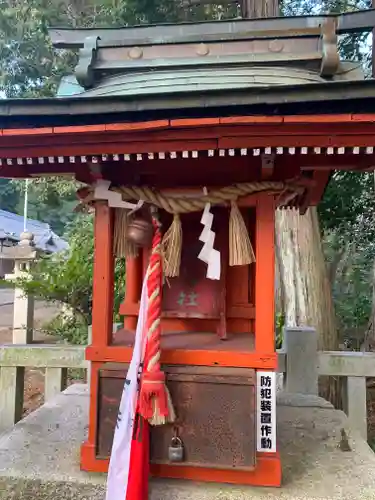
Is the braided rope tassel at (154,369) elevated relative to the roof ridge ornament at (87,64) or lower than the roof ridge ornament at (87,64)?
lower

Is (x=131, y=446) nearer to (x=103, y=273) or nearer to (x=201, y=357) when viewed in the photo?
(x=201, y=357)

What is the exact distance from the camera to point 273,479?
3.06 metres

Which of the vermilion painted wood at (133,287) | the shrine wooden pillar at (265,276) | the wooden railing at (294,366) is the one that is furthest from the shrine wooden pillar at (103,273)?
the wooden railing at (294,366)

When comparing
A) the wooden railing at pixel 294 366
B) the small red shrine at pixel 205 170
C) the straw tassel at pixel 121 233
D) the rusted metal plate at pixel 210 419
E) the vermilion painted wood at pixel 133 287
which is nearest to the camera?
the small red shrine at pixel 205 170

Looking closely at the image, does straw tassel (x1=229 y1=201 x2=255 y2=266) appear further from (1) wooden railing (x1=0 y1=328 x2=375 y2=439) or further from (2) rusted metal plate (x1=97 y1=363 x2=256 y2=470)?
(1) wooden railing (x1=0 y1=328 x2=375 y2=439)

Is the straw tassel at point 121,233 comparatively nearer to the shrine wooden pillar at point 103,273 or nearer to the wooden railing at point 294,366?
the shrine wooden pillar at point 103,273

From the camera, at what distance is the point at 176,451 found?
3029 mm

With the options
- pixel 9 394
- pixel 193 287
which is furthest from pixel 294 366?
pixel 9 394

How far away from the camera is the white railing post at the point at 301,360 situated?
4.80 m

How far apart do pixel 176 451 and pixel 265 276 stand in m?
1.43

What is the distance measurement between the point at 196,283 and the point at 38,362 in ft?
7.83

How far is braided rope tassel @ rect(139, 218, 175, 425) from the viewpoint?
9.59 ft

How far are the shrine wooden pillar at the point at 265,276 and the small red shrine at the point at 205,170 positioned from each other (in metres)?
0.01

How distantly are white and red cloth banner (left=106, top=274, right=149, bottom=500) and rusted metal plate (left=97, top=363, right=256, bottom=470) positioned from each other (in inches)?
6.6
